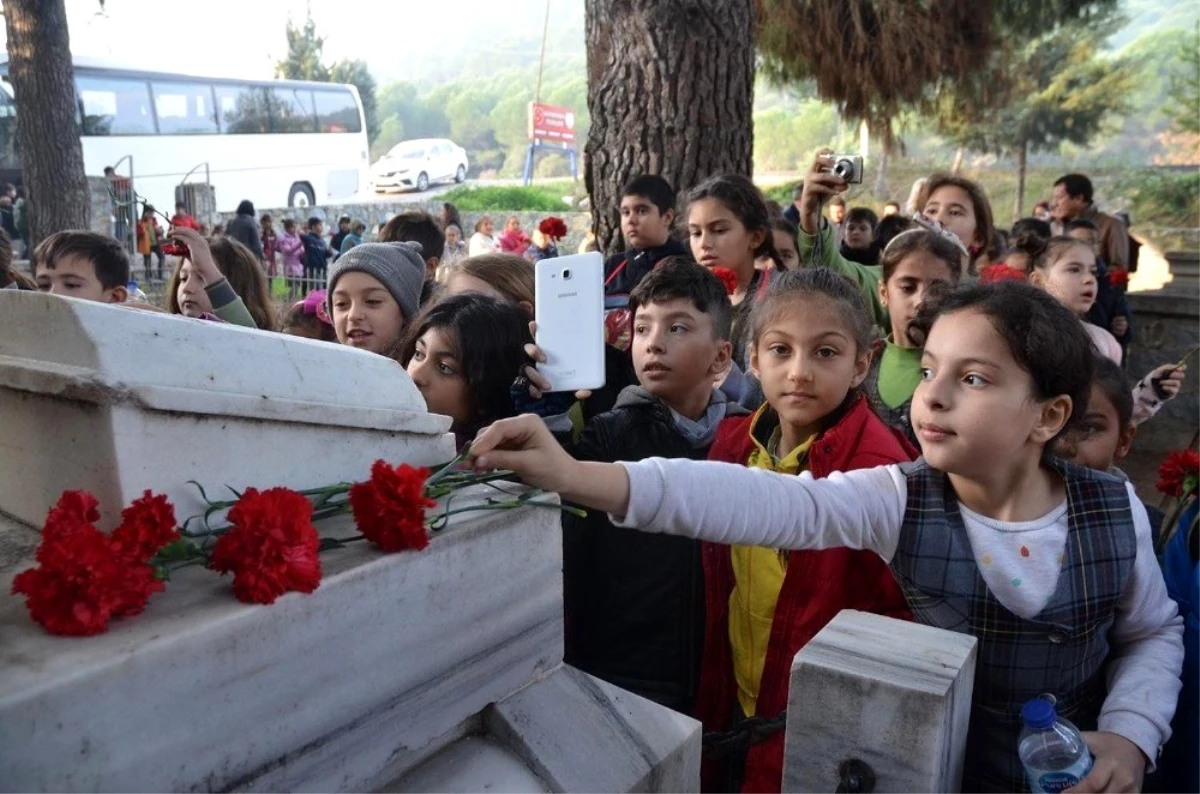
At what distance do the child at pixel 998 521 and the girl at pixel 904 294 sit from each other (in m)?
1.16

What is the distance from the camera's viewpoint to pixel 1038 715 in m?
1.29

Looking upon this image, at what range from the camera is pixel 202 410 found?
45.8 inches

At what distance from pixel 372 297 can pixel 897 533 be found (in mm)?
1876

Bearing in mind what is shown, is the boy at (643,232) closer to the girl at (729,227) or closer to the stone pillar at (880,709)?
the girl at (729,227)

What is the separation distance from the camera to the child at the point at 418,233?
459cm

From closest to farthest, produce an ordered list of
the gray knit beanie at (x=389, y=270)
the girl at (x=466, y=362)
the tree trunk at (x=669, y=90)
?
the girl at (x=466, y=362), the gray knit beanie at (x=389, y=270), the tree trunk at (x=669, y=90)

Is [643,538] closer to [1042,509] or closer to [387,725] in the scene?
[1042,509]

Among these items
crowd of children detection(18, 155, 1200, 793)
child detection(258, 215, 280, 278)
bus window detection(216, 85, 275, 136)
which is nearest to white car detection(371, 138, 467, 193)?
bus window detection(216, 85, 275, 136)

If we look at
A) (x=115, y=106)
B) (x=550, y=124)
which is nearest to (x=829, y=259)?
(x=115, y=106)

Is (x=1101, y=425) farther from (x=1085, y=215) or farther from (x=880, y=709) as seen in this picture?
(x=1085, y=215)

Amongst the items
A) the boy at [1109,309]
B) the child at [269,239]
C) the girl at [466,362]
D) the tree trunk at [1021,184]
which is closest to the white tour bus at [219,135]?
the child at [269,239]

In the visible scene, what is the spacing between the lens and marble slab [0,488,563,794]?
0.88 m

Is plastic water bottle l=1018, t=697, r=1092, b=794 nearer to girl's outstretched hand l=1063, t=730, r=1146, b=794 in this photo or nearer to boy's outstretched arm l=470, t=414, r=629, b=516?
girl's outstretched hand l=1063, t=730, r=1146, b=794

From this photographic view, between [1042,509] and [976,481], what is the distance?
0.42 feet
